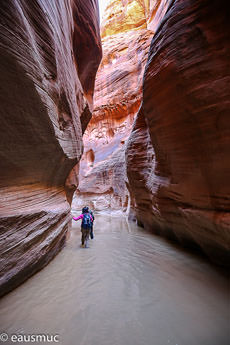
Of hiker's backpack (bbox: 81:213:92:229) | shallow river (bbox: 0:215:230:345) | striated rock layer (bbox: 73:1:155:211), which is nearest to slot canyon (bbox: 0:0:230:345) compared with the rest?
shallow river (bbox: 0:215:230:345)

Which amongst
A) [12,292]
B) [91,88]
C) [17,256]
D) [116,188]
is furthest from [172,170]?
[116,188]

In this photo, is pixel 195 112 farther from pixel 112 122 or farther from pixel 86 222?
pixel 112 122

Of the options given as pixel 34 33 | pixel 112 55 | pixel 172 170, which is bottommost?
pixel 172 170

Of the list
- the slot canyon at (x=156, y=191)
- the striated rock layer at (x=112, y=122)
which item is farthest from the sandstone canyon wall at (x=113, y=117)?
the slot canyon at (x=156, y=191)

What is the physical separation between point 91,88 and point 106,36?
22.8 meters

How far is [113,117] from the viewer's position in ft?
57.8

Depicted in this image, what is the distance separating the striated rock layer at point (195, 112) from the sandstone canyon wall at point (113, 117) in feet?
29.6

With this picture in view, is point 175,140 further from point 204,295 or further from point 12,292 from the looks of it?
point 12,292

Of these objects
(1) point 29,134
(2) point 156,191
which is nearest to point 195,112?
(2) point 156,191

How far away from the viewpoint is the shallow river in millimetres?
1761

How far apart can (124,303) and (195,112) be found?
3.16 metres

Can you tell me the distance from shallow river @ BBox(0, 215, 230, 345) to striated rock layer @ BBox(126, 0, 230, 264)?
3.08ft

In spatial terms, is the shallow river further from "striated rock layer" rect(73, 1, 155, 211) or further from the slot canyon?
"striated rock layer" rect(73, 1, 155, 211)

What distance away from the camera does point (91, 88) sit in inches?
337
